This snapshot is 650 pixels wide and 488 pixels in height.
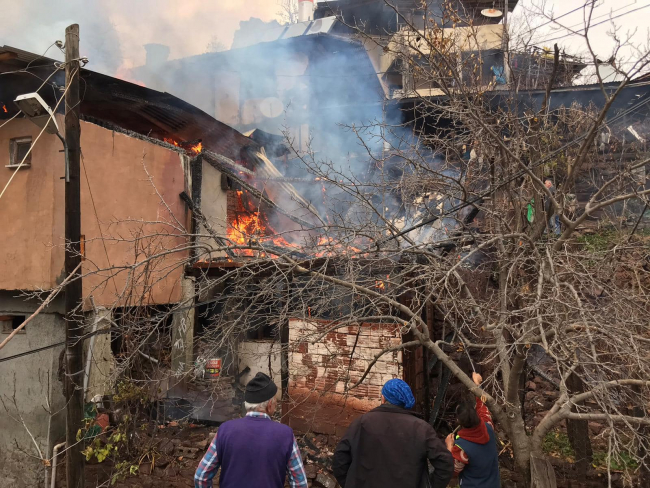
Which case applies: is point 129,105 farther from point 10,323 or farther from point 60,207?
point 10,323

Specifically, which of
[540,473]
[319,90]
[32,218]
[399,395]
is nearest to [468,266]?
[540,473]

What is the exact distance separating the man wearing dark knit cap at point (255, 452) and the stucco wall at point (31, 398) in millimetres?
6701

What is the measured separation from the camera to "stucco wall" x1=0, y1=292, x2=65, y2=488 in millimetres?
8664

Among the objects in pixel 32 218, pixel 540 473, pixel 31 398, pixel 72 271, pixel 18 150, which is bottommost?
pixel 31 398

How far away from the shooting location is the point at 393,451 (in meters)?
3.62

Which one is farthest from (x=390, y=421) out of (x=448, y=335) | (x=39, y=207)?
(x=39, y=207)

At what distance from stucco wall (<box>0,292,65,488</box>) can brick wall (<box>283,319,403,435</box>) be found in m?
4.60

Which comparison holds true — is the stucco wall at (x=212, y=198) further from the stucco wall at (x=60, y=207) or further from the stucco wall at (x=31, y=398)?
the stucco wall at (x=31, y=398)

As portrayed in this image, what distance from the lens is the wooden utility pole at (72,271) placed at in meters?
6.18

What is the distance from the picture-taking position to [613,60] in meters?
4.26

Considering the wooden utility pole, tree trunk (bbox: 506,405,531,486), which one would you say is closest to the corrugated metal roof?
the wooden utility pole

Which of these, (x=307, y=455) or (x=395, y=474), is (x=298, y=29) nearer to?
(x=307, y=455)

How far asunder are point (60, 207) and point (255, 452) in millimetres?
7673

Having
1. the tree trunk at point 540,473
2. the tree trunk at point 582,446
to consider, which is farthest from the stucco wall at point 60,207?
the tree trunk at point 582,446
